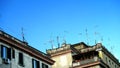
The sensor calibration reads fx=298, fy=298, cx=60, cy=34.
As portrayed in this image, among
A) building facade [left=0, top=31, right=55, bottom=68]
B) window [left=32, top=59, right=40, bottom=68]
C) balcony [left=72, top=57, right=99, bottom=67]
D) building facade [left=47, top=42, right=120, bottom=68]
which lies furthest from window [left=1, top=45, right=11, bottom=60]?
balcony [left=72, top=57, right=99, bottom=67]

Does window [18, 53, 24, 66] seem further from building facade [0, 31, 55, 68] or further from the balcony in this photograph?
the balcony

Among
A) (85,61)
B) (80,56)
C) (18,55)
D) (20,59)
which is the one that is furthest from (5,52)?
(80,56)

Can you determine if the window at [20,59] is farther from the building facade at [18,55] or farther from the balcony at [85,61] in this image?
the balcony at [85,61]

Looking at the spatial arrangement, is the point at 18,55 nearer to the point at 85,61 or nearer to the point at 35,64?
the point at 35,64

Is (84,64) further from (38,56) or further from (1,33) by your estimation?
(1,33)

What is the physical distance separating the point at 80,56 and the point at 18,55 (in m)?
20.4

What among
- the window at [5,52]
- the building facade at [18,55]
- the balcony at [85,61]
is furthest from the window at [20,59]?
the balcony at [85,61]

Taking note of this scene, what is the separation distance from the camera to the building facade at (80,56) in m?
57.9

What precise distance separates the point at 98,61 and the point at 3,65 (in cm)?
2290

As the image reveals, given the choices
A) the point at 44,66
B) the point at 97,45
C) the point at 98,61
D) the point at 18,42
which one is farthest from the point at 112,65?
the point at 18,42

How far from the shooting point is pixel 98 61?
5675 cm

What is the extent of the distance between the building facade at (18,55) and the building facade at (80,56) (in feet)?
38.1

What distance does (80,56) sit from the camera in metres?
60.7

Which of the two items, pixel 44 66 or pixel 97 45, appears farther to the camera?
pixel 97 45
